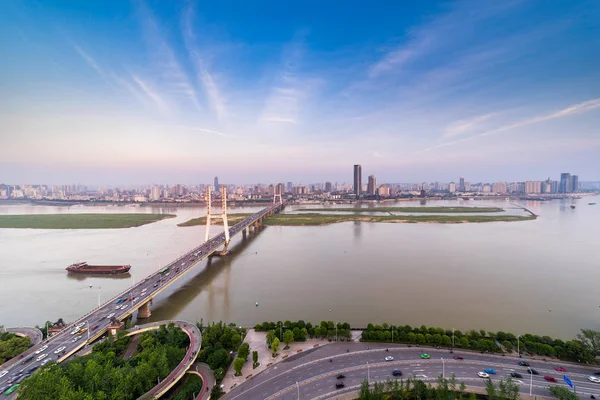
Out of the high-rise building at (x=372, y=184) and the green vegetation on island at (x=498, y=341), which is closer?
the green vegetation on island at (x=498, y=341)

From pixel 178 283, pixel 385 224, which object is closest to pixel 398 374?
pixel 178 283

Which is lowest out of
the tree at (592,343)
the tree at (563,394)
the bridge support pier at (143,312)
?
the bridge support pier at (143,312)

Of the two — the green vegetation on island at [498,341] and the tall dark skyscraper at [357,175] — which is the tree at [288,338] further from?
the tall dark skyscraper at [357,175]

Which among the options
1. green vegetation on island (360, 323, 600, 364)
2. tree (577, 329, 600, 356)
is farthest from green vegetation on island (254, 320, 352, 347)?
tree (577, 329, 600, 356)

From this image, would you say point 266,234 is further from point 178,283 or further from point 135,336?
point 135,336

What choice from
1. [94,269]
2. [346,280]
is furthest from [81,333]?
[346,280]

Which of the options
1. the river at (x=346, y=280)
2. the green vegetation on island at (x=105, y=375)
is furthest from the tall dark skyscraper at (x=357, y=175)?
the green vegetation on island at (x=105, y=375)

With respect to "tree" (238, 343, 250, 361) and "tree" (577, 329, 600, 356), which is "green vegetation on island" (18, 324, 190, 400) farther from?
"tree" (577, 329, 600, 356)
